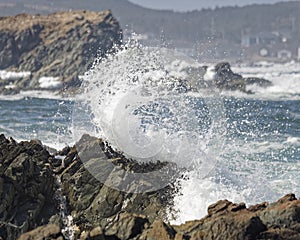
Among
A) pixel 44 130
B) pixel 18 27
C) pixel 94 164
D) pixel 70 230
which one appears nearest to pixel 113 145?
pixel 94 164

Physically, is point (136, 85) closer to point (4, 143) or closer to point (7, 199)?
point (4, 143)

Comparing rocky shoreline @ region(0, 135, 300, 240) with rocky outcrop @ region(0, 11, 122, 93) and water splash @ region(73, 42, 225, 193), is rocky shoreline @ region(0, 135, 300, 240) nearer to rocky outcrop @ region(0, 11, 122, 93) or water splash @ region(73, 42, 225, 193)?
water splash @ region(73, 42, 225, 193)

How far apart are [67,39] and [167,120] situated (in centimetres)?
5979

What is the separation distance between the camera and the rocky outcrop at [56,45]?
6856 centimetres

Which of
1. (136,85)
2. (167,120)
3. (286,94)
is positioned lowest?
(286,94)

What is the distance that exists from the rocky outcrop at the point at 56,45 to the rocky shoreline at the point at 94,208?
4976cm

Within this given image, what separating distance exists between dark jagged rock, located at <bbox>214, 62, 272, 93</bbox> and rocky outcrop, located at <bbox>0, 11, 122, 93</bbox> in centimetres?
1272

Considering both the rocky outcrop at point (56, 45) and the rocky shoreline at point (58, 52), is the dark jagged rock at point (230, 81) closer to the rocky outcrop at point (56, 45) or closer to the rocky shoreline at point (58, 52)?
the rocky shoreline at point (58, 52)

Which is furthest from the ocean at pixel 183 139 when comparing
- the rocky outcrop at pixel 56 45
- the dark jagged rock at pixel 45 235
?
the rocky outcrop at pixel 56 45

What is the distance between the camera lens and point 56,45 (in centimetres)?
7644

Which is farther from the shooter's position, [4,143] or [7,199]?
[4,143]

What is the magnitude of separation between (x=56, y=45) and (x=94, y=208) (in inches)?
2593

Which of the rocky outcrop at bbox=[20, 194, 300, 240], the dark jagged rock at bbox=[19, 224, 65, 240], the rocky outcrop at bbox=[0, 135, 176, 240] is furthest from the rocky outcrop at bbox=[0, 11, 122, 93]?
the dark jagged rock at bbox=[19, 224, 65, 240]

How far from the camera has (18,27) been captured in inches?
3346
